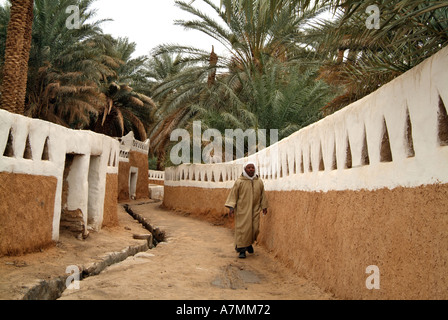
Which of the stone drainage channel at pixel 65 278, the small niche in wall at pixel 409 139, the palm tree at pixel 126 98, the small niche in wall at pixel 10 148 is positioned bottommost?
the stone drainage channel at pixel 65 278

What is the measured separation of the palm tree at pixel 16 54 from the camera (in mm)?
10383

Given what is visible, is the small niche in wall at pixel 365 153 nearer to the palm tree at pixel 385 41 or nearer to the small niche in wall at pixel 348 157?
the small niche in wall at pixel 348 157

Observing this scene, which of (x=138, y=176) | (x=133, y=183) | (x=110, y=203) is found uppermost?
(x=138, y=176)

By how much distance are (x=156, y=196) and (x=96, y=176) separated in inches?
639

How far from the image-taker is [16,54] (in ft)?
35.0

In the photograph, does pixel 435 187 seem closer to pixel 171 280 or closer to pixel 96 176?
pixel 171 280

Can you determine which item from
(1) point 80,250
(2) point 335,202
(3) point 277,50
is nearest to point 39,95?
(3) point 277,50

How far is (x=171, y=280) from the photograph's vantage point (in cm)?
466

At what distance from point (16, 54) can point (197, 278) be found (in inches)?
337

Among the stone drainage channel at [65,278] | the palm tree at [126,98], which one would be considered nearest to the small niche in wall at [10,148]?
the stone drainage channel at [65,278]

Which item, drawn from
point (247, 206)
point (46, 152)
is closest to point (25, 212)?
point (46, 152)

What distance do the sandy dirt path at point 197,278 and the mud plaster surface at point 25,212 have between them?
1.00m

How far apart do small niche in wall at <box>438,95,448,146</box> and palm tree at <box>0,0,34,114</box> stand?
10519 mm

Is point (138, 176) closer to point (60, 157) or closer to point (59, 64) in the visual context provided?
point (59, 64)
